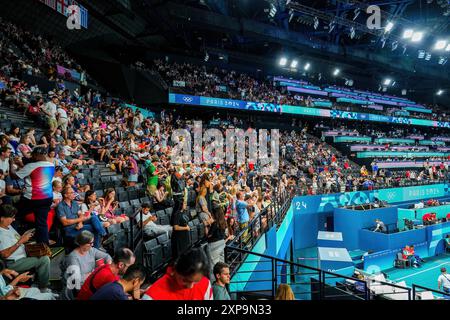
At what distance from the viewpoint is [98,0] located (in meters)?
18.1

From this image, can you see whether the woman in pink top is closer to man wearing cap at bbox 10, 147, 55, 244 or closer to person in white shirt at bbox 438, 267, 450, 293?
man wearing cap at bbox 10, 147, 55, 244

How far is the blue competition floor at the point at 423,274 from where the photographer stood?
1159 centimetres

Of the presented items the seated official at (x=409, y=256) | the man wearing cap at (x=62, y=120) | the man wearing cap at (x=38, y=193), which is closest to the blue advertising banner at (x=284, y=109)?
the man wearing cap at (x=62, y=120)

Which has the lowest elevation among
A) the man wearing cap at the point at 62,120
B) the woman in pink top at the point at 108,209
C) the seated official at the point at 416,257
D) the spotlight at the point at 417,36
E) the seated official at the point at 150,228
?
the seated official at the point at 416,257

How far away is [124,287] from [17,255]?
1.50 meters


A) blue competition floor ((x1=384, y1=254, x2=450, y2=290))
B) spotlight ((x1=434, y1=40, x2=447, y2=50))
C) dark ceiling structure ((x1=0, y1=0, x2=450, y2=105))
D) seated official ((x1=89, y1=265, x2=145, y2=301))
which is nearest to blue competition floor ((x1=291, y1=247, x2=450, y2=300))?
blue competition floor ((x1=384, y1=254, x2=450, y2=290))

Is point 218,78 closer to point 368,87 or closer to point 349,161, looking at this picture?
point 349,161

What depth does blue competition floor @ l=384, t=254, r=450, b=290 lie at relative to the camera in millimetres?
11594

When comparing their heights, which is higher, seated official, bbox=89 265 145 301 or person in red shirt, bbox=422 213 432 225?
seated official, bbox=89 265 145 301

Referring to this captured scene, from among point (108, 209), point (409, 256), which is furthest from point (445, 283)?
point (108, 209)

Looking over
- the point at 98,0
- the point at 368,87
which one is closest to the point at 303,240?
the point at 98,0

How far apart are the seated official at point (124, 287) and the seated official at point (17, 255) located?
1.14 meters

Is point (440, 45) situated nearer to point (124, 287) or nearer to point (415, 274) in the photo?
point (415, 274)

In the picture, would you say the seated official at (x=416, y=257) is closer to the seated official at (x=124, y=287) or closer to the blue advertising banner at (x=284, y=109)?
the seated official at (x=124, y=287)
